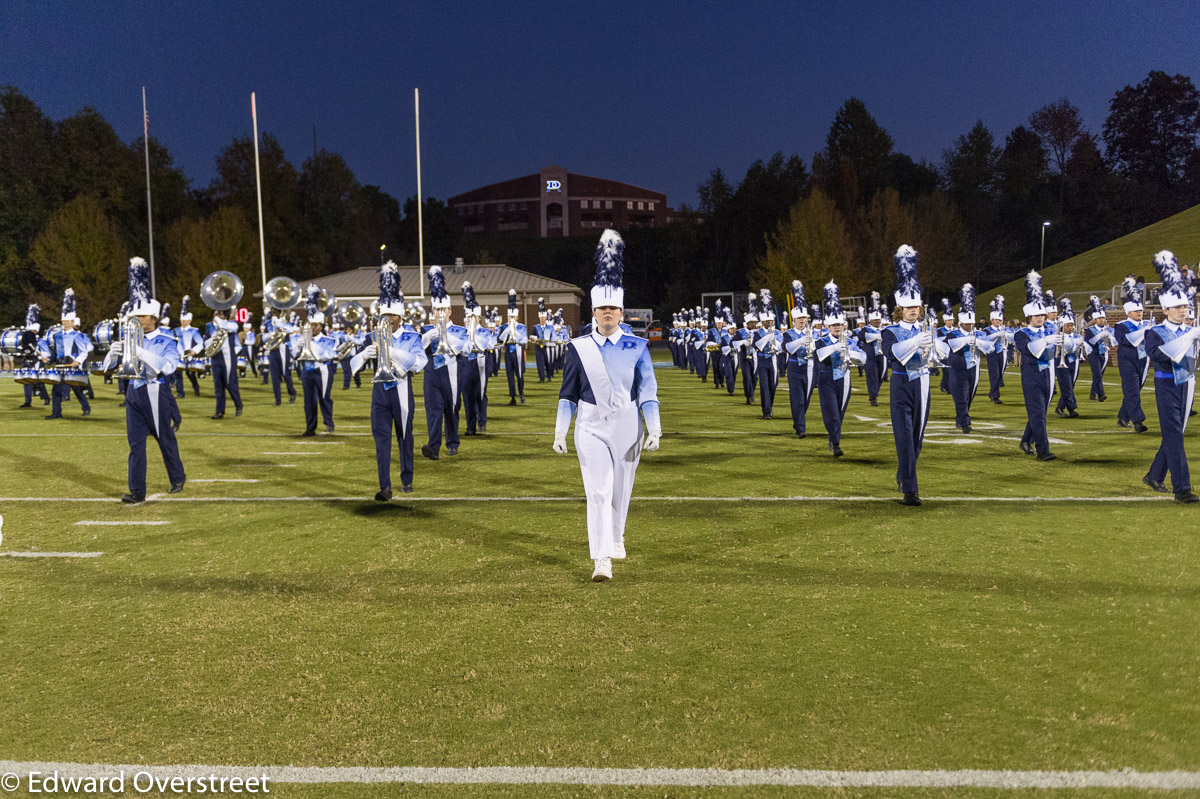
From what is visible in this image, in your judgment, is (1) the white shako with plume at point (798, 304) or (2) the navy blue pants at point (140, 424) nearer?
(2) the navy blue pants at point (140, 424)

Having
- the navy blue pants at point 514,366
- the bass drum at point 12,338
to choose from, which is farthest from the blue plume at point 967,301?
the bass drum at point 12,338

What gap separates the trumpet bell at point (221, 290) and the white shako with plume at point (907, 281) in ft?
40.0

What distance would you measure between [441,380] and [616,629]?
7.51m

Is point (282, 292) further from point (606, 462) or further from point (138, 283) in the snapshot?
point (606, 462)

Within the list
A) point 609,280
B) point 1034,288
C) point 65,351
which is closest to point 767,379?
point 1034,288

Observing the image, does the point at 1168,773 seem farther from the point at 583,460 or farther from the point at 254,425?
the point at 254,425

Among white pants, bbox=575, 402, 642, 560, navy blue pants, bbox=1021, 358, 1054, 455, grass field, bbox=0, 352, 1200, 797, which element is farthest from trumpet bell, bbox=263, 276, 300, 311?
white pants, bbox=575, 402, 642, 560

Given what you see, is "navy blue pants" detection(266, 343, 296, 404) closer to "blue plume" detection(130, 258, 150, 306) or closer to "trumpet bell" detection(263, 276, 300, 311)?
"trumpet bell" detection(263, 276, 300, 311)

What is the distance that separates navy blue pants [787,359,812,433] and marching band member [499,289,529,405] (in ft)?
23.4

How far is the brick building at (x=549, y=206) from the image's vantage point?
12125 centimetres

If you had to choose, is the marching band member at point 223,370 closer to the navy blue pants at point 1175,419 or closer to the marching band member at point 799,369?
the marching band member at point 799,369

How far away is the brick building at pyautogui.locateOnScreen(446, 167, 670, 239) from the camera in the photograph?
121250mm

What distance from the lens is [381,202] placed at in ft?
357

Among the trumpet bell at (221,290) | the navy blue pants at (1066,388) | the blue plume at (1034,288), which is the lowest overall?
the navy blue pants at (1066,388)
